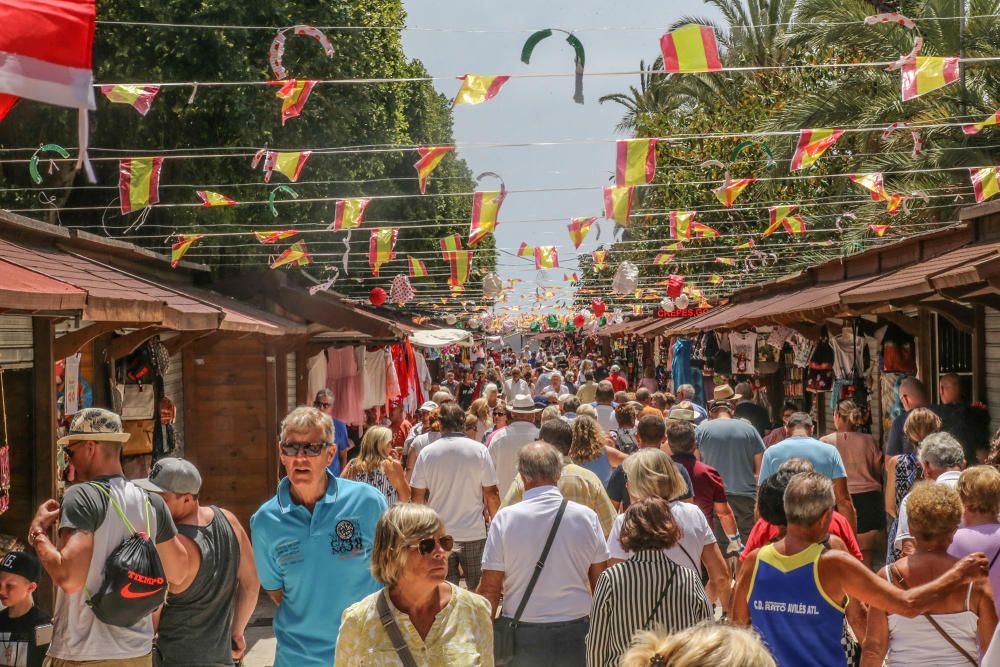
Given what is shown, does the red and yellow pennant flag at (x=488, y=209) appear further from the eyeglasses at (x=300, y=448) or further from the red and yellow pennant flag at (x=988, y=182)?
the eyeglasses at (x=300, y=448)

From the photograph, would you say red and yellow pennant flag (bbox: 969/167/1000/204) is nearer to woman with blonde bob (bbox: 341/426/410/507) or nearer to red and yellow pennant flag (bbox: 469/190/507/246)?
red and yellow pennant flag (bbox: 469/190/507/246)

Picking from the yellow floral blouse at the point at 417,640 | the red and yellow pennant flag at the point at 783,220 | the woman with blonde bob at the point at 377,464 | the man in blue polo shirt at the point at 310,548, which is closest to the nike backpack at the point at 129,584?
the man in blue polo shirt at the point at 310,548

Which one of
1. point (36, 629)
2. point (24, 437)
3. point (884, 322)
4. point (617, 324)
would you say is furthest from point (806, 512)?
point (617, 324)

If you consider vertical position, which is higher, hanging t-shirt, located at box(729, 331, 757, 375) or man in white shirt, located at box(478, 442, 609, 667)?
hanging t-shirt, located at box(729, 331, 757, 375)

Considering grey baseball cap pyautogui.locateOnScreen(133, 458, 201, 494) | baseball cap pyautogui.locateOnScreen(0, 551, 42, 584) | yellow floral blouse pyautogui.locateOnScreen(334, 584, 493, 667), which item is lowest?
yellow floral blouse pyautogui.locateOnScreen(334, 584, 493, 667)

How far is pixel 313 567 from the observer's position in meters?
4.74

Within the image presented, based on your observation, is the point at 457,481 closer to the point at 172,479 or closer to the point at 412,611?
the point at 172,479

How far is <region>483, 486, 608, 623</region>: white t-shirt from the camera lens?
5.51 m

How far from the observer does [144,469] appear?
33.2 ft

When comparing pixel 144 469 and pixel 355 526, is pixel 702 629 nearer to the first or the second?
pixel 355 526

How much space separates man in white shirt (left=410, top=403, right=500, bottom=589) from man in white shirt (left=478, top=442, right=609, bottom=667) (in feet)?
8.99

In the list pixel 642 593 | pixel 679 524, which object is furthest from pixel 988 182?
pixel 642 593

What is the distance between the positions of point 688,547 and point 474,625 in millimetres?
2099

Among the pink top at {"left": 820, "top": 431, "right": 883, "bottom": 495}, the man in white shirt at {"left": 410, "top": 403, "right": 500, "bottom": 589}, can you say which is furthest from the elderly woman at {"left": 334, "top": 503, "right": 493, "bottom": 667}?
the pink top at {"left": 820, "top": 431, "right": 883, "bottom": 495}
